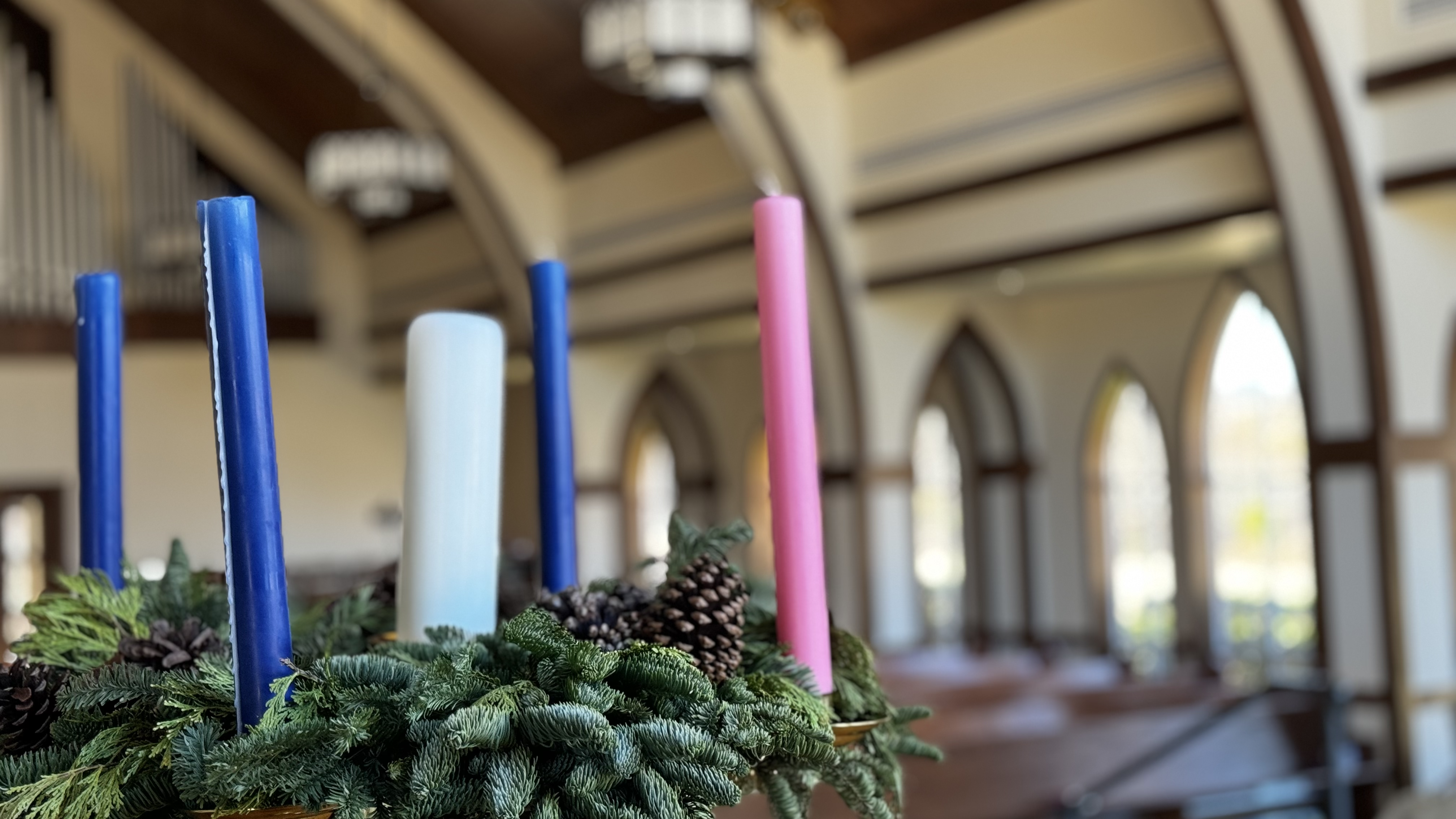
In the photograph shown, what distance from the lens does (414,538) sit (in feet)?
3.06

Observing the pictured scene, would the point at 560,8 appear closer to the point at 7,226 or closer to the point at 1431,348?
the point at 7,226

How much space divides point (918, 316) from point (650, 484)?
6.28 m

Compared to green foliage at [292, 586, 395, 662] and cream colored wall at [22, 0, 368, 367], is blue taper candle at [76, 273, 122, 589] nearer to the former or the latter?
green foliage at [292, 586, 395, 662]

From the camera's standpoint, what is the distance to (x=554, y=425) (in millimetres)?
1062

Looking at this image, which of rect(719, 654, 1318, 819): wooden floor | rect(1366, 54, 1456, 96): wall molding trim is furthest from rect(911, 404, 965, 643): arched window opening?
rect(1366, 54, 1456, 96): wall molding trim

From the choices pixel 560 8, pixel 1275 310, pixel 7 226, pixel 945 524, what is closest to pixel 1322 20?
pixel 1275 310

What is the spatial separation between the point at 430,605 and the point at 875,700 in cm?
30

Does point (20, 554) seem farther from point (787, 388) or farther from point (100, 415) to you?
point (787, 388)

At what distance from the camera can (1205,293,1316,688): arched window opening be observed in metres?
8.91

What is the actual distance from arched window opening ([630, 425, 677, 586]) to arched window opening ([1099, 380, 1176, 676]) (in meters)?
5.01

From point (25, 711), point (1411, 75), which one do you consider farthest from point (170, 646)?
point (1411, 75)

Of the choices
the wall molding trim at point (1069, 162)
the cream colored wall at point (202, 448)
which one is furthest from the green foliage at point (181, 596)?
the cream colored wall at point (202, 448)

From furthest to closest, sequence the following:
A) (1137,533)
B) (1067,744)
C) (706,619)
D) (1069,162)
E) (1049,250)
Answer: (1137,533) < (1049,250) < (1069,162) < (1067,744) < (706,619)

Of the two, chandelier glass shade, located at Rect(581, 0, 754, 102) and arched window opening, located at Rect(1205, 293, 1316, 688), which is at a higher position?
chandelier glass shade, located at Rect(581, 0, 754, 102)
